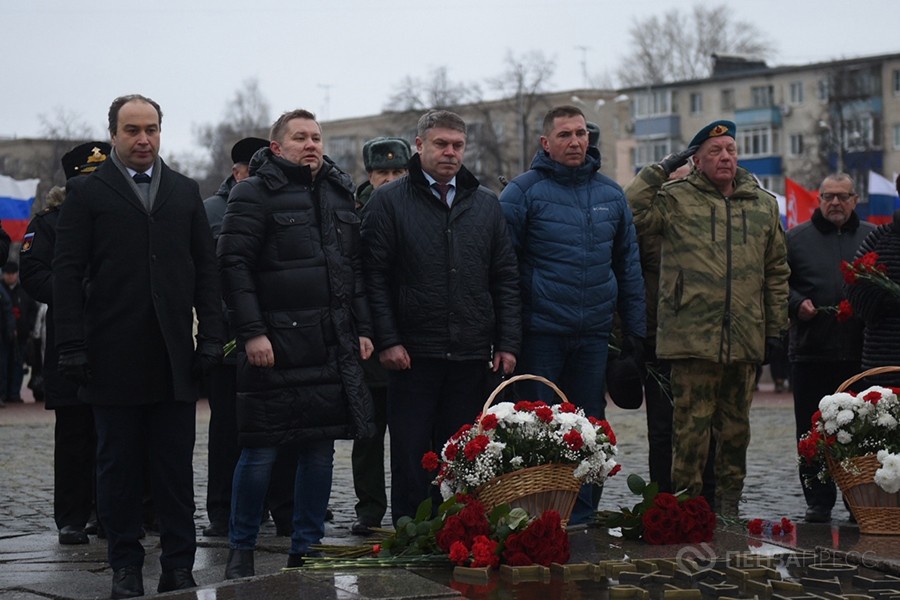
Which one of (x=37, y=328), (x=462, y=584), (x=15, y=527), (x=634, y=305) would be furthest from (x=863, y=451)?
(x=37, y=328)

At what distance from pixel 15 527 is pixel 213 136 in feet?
311

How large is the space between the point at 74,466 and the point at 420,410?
2.25 m

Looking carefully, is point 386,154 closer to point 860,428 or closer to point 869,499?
point 860,428

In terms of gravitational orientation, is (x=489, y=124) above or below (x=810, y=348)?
above

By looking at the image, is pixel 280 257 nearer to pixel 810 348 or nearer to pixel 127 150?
pixel 127 150

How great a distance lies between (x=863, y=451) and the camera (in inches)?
321

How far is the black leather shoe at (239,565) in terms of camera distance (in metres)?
7.28

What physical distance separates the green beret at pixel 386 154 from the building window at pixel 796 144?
7881cm

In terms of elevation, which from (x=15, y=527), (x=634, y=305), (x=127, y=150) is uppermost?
(x=127, y=150)

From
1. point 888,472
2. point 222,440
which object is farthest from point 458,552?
point 222,440

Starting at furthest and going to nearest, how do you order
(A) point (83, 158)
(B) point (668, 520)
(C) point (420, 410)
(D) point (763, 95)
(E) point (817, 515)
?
1. (D) point (763, 95)
2. (E) point (817, 515)
3. (A) point (83, 158)
4. (C) point (420, 410)
5. (B) point (668, 520)

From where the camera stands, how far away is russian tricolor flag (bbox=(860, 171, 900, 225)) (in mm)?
23672

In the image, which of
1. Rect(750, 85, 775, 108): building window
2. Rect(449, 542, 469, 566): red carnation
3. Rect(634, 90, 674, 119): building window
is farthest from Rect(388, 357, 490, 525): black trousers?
Rect(634, 90, 674, 119): building window

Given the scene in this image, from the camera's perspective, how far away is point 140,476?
7.29m
